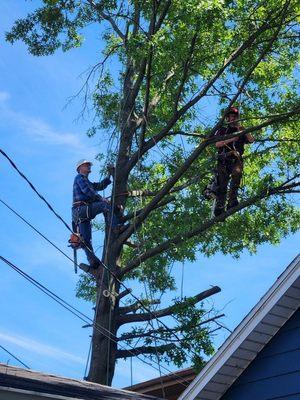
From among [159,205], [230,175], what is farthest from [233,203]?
[159,205]

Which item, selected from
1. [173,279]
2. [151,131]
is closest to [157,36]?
[151,131]

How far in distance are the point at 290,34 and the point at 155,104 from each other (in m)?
3.04

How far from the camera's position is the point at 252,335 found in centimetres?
954

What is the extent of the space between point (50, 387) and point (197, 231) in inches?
269

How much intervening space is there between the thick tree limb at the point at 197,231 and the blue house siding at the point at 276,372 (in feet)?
20.9

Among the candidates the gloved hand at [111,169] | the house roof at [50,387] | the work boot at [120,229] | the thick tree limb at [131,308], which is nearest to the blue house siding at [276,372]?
the house roof at [50,387]

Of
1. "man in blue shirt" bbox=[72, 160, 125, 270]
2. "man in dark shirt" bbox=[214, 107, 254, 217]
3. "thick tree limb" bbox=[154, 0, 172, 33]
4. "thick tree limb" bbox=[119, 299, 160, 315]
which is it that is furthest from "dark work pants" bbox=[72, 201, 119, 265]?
"thick tree limb" bbox=[154, 0, 172, 33]

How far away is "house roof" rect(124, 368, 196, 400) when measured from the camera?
1538 centimetres

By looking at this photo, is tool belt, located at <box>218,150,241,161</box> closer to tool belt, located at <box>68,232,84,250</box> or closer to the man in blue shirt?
the man in blue shirt

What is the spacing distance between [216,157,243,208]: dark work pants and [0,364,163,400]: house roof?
5.44 m

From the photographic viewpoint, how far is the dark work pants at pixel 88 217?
651 inches

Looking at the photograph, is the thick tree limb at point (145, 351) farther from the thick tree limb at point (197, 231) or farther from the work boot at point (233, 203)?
the work boot at point (233, 203)

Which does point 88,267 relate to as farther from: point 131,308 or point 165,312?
point 165,312

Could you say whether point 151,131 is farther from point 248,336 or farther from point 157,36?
point 248,336
